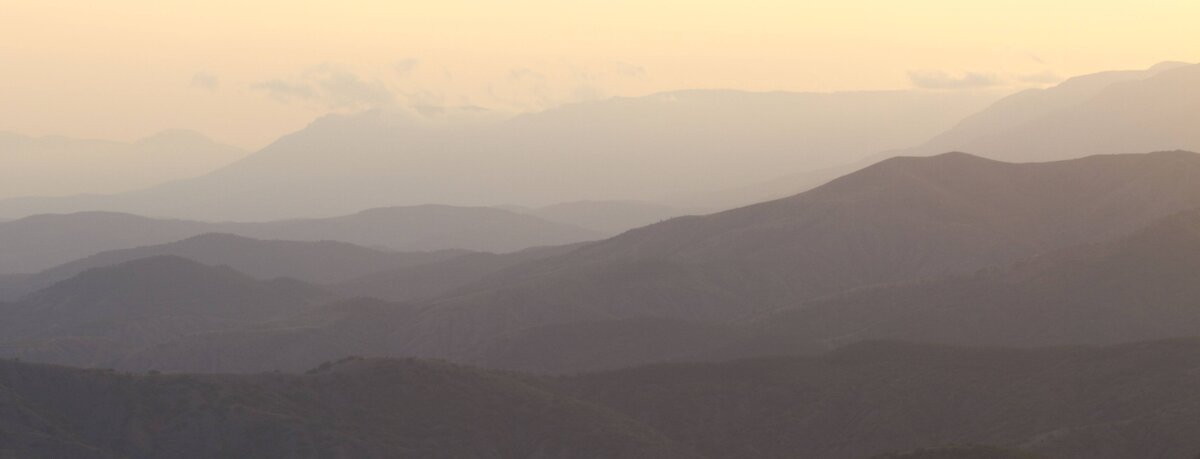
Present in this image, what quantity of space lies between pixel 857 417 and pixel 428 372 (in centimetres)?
2353

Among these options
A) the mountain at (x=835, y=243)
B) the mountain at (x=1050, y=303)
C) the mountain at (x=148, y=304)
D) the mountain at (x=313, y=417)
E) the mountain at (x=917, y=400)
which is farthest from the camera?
the mountain at (x=148, y=304)

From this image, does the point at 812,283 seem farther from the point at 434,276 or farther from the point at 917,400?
the point at 917,400

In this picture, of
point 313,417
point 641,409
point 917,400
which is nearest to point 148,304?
point 313,417

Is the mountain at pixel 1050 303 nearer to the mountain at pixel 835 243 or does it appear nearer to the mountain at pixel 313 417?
the mountain at pixel 835 243

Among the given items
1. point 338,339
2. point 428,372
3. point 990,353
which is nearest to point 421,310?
point 338,339

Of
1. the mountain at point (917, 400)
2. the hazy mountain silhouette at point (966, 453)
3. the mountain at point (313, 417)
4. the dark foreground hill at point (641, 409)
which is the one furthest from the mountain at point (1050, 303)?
the hazy mountain silhouette at point (966, 453)

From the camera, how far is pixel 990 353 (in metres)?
90.5

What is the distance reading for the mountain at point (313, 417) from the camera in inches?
2948

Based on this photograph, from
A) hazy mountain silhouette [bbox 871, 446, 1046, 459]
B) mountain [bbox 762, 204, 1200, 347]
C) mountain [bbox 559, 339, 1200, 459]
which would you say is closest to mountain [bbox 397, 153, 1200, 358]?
mountain [bbox 762, 204, 1200, 347]

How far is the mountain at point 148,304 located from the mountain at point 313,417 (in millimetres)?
61117

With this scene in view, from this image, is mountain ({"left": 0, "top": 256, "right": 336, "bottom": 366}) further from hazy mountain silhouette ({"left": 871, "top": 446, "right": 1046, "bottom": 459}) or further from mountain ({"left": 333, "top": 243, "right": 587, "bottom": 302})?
hazy mountain silhouette ({"left": 871, "top": 446, "right": 1046, "bottom": 459})

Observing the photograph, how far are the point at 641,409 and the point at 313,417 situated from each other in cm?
1858

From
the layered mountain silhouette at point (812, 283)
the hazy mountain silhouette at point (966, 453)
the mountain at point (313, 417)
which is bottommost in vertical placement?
the hazy mountain silhouette at point (966, 453)

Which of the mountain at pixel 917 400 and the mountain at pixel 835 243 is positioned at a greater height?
the mountain at pixel 835 243
